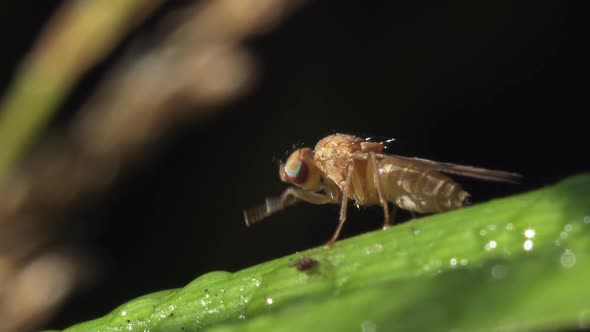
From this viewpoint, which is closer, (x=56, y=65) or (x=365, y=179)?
(x=365, y=179)

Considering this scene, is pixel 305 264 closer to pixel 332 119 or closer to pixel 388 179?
pixel 388 179

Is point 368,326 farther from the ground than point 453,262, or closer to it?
farther from the ground

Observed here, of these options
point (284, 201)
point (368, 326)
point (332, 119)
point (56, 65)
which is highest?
point (56, 65)

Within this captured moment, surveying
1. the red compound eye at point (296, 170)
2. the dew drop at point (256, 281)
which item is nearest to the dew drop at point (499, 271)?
the dew drop at point (256, 281)

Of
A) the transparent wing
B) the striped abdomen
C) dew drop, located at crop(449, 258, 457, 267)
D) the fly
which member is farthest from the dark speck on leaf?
the striped abdomen

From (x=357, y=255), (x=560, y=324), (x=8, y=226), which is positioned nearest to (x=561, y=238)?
(x=357, y=255)

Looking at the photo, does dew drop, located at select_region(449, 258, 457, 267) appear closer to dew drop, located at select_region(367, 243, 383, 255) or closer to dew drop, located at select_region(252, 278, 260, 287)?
dew drop, located at select_region(367, 243, 383, 255)

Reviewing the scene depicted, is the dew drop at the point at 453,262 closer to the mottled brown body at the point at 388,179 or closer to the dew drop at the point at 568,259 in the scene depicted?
the dew drop at the point at 568,259

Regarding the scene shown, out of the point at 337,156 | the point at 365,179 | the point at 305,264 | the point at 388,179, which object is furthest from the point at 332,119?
the point at 305,264
